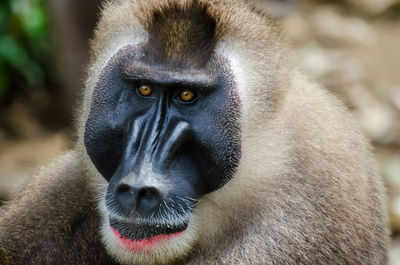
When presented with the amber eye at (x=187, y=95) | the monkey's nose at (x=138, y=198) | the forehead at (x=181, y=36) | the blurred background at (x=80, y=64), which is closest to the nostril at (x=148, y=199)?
the monkey's nose at (x=138, y=198)

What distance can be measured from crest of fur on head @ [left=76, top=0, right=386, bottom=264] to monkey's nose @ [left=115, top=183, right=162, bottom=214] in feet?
0.94

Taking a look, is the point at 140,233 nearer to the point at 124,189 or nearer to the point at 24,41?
the point at 124,189

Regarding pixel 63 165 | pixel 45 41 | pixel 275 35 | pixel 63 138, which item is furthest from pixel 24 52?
pixel 275 35

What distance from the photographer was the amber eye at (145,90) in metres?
4.08

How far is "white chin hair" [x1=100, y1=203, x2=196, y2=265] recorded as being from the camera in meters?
3.99

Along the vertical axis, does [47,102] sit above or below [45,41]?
below

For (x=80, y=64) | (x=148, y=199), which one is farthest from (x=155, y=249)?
(x=80, y=64)

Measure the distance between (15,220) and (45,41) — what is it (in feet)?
22.3

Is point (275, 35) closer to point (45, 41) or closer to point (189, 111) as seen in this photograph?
point (189, 111)

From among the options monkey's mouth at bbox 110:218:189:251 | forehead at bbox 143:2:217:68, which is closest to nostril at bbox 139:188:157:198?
monkey's mouth at bbox 110:218:189:251

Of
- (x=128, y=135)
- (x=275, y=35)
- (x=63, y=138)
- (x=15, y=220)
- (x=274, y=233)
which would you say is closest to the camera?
(x=128, y=135)

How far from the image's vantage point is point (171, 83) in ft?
13.2

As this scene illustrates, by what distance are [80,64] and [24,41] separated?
2.35 metres

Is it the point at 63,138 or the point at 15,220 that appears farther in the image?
the point at 63,138
